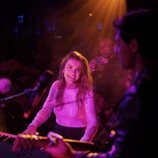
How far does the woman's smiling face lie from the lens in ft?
14.2

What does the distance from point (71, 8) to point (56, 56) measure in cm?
161

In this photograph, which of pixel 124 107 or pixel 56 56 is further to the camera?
pixel 56 56

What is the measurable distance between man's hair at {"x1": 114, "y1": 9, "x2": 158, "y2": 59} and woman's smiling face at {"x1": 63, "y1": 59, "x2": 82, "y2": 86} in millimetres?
1925

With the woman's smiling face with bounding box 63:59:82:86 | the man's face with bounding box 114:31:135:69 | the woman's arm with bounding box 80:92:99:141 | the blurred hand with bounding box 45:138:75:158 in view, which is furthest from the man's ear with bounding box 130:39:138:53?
the woman's smiling face with bounding box 63:59:82:86

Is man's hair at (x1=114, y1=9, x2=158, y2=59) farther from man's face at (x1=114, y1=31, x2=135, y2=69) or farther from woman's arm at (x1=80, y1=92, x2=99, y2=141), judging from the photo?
woman's arm at (x1=80, y1=92, x2=99, y2=141)

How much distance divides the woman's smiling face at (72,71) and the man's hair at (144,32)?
1.93m

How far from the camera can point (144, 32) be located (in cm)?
238

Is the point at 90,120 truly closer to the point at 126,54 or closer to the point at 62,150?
the point at 62,150

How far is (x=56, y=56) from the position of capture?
8406mm

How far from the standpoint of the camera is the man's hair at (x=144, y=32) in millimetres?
2377

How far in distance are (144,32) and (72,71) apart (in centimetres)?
203

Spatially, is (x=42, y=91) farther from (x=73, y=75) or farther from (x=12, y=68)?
(x=12, y=68)

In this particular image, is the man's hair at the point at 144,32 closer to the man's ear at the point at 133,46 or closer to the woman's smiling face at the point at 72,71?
the man's ear at the point at 133,46

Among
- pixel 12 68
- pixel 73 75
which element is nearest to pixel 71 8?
pixel 12 68
